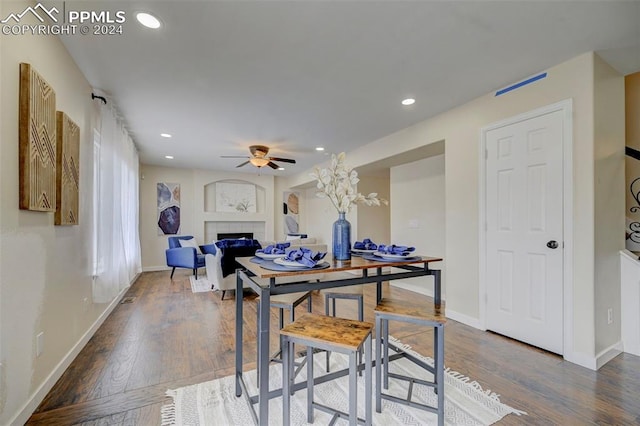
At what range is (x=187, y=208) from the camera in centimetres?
708

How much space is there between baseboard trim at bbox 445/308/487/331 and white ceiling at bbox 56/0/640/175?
2433mm

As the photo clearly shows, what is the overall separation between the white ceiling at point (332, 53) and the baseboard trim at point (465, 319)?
7.98ft

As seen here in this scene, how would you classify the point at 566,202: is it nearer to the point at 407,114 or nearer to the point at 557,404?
the point at 557,404

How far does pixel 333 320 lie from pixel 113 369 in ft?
6.33

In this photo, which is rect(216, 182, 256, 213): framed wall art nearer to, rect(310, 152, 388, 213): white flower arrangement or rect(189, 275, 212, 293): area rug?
rect(189, 275, 212, 293): area rug

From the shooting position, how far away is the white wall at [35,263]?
55.8 inches

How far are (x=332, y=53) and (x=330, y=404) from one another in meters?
2.54

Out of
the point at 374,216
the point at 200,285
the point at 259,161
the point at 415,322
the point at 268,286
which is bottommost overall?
the point at 200,285

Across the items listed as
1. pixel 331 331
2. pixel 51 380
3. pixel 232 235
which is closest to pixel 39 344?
pixel 51 380

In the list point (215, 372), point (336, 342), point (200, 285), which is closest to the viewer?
point (336, 342)

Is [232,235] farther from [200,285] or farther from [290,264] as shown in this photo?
[290,264]

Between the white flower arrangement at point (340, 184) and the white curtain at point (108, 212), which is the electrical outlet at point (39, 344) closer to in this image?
the white curtain at point (108, 212)

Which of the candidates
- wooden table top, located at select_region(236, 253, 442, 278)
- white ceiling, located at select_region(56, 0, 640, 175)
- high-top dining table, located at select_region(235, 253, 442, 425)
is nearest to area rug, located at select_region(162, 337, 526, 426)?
high-top dining table, located at select_region(235, 253, 442, 425)

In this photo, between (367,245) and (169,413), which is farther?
(367,245)
